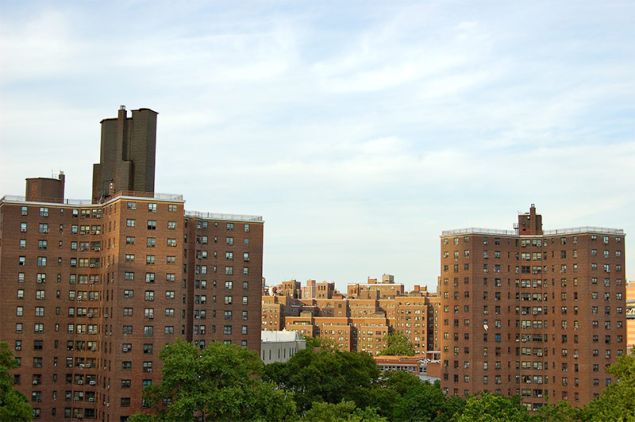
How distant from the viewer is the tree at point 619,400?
112812mm

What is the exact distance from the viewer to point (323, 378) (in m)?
159

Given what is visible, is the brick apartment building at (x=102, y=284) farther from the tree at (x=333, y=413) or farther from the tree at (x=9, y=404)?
the tree at (x=333, y=413)

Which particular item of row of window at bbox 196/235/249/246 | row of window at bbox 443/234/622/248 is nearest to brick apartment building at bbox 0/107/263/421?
row of window at bbox 196/235/249/246

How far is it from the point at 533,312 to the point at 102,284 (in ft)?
324

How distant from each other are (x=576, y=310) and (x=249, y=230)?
2971 inches

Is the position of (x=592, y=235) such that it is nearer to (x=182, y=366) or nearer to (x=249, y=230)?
(x=249, y=230)

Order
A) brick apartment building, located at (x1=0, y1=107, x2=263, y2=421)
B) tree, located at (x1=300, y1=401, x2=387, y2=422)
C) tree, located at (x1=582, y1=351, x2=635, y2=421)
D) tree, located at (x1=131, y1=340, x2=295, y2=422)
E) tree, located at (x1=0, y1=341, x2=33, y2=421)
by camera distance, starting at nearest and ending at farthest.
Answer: tree, located at (x1=0, y1=341, x2=33, y2=421)
tree, located at (x1=300, y1=401, x2=387, y2=422)
tree, located at (x1=582, y1=351, x2=635, y2=421)
tree, located at (x1=131, y1=340, x2=295, y2=422)
brick apartment building, located at (x1=0, y1=107, x2=263, y2=421)

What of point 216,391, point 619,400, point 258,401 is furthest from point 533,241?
point 216,391

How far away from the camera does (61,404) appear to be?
149 m

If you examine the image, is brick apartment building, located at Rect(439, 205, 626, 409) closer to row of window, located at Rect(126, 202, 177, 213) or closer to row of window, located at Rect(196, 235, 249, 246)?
row of window, located at Rect(196, 235, 249, 246)

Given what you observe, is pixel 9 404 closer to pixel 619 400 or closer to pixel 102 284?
pixel 102 284

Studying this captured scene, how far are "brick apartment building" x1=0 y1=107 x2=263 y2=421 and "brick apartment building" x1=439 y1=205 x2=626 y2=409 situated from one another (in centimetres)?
6084

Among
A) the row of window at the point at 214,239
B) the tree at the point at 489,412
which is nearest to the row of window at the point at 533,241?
the row of window at the point at 214,239

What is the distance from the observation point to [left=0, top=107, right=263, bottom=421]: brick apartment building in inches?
5581
